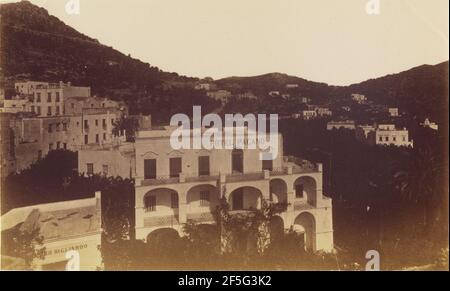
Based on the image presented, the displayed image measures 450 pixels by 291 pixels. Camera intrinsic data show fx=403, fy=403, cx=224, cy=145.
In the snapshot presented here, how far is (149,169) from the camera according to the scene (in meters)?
6.64

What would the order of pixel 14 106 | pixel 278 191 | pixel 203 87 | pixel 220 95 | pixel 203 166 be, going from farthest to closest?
pixel 278 191, pixel 203 166, pixel 203 87, pixel 220 95, pixel 14 106

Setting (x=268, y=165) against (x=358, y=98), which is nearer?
(x=358, y=98)

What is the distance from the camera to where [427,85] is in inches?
257

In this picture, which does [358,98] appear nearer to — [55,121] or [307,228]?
[307,228]

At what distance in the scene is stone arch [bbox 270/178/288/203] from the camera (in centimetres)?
695

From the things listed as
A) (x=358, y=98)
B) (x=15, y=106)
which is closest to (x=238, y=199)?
(x=358, y=98)

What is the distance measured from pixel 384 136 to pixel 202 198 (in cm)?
323

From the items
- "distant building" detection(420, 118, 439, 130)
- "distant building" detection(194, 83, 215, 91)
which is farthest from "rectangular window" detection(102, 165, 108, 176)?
"distant building" detection(420, 118, 439, 130)

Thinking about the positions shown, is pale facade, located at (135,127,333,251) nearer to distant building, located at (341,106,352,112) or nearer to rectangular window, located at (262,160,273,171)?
rectangular window, located at (262,160,273,171)

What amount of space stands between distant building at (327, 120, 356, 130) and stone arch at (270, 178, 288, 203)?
125 cm

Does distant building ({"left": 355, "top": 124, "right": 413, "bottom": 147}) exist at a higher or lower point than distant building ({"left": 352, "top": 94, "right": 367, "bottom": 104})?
lower

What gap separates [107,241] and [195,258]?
1455 millimetres

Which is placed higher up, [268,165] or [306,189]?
[268,165]

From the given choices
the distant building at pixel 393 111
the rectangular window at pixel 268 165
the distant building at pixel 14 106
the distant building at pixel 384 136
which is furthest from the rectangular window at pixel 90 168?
the distant building at pixel 393 111
